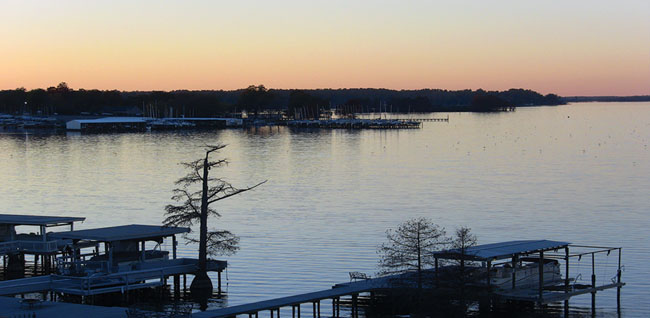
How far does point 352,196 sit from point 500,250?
4713 centimetres

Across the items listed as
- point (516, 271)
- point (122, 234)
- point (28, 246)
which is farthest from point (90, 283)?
point (516, 271)

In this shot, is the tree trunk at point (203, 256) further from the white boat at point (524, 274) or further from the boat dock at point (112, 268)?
the white boat at point (524, 274)

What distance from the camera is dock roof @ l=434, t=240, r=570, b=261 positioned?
111 feet

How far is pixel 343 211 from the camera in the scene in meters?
71.7

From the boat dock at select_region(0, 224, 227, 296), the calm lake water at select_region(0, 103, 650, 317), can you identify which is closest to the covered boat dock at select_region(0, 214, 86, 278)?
the boat dock at select_region(0, 224, 227, 296)

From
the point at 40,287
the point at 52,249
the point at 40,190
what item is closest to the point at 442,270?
the point at 40,287

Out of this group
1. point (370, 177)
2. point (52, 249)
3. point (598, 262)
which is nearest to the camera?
point (52, 249)

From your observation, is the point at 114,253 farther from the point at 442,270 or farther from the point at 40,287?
the point at 442,270

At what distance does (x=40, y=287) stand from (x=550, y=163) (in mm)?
92316

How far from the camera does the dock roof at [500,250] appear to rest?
3395 cm

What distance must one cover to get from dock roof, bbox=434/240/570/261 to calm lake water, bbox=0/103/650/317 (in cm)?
375

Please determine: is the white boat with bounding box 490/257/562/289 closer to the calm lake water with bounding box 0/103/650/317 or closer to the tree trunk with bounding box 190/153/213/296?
the calm lake water with bounding box 0/103/650/317

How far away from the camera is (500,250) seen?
35875mm

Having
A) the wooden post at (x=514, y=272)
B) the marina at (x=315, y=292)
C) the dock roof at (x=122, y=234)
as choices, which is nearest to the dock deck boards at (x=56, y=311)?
the marina at (x=315, y=292)
